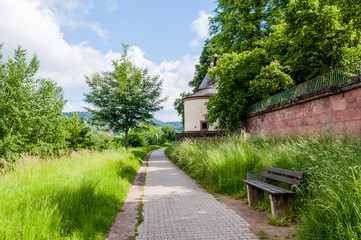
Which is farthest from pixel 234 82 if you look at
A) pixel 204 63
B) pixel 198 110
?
pixel 204 63

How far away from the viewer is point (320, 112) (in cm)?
985

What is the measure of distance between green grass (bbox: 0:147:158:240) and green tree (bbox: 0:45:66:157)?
1168 cm

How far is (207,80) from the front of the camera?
32.9m

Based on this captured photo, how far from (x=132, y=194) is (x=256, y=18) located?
18.4 meters

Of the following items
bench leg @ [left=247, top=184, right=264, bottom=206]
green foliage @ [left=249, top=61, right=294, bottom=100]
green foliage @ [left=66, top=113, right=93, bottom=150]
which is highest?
green foliage @ [left=249, top=61, right=294, bottom=100]

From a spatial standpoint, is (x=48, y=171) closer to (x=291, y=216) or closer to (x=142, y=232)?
(x=142, y=232)

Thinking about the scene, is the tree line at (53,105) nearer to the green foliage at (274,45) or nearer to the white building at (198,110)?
the green foliage at (274,45)

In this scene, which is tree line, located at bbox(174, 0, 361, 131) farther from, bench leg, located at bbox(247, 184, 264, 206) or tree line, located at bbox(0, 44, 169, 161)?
bench leg, located at bbox(247, 184, 264, 206)

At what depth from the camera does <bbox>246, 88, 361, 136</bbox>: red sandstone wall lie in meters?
8.07

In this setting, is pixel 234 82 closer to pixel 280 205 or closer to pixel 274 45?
pixel 274 45

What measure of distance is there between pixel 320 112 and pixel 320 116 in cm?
17

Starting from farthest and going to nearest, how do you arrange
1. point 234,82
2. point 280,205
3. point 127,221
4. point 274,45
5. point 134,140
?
point 134,140
point 234,82
point 274,45
point 127,221
point 280,205

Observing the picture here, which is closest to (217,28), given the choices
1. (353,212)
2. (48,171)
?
(48,171)

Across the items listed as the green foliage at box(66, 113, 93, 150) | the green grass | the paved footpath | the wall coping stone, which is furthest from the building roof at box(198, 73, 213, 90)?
the green grass
